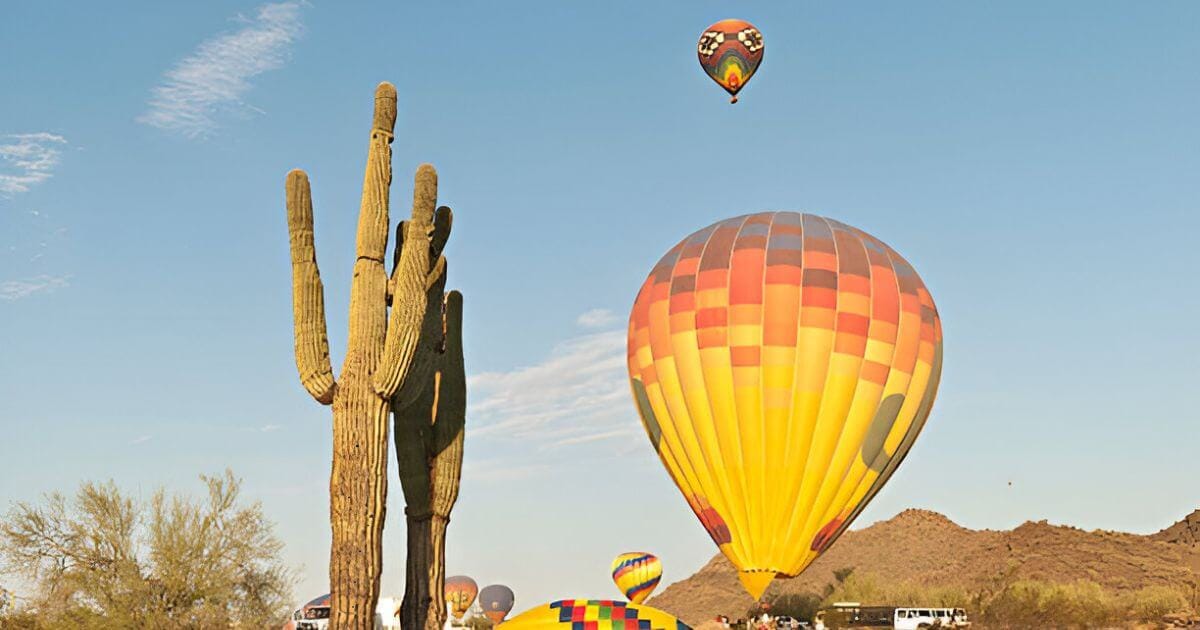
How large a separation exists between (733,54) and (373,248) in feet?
63.3

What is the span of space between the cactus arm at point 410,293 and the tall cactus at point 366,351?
2 cm

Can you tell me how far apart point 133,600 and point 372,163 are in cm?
1741

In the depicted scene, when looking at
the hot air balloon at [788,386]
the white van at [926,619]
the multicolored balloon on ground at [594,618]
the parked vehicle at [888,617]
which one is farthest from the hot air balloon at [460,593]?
the multicolored balloon on ground at [594,618]

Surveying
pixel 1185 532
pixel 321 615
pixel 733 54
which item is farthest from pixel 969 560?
pixel 733 54

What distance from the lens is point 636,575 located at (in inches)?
2184

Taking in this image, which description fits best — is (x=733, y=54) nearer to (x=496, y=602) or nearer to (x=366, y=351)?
(x=366, y=351)

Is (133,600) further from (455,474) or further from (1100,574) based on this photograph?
(1100,574)

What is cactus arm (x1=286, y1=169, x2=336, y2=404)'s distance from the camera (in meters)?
19.3

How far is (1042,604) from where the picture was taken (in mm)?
65812

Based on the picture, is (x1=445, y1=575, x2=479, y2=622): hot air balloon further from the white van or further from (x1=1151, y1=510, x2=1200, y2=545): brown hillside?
(x1=1151, y1=510, x2=1200, y2=545): brown hillside

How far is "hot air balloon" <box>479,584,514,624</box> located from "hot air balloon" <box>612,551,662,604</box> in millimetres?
8396

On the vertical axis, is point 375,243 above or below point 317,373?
above

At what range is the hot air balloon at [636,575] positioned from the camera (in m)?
55.5

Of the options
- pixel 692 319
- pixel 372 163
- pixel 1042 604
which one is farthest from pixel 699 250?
pixel 1042 604
